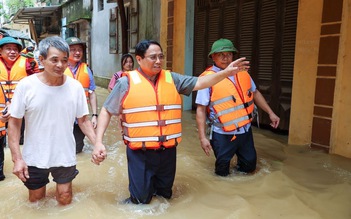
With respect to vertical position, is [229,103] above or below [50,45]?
below

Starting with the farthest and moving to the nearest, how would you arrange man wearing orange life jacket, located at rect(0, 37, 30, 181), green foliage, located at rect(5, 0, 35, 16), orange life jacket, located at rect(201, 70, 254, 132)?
green foliage, located at rect(5, 0, 35, 16), man wearing orange life jacket, located at rect(0, 37, 30, 181), orange life jacket, located at rect(201, 70, 254, 132)

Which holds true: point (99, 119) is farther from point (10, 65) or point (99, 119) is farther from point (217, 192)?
point (10, 65)

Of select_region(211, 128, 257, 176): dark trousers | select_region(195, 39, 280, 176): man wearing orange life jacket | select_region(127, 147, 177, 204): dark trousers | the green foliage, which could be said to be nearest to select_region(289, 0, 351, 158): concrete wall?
select_region(195, 39, 280, 176): man wearing orange life jacket

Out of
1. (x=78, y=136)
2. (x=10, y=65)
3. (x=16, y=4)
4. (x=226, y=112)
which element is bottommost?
(x=78, y=136)

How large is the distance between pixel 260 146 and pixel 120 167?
2158 mm

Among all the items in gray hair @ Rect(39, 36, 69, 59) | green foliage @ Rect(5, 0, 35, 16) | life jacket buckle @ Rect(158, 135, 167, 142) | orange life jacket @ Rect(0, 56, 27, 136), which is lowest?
life jacket buckle @ Rect(158, 135, 167, 142)

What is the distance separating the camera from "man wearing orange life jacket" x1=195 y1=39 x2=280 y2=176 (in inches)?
143

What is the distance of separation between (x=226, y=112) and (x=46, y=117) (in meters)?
1.83

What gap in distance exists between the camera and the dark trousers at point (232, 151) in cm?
371

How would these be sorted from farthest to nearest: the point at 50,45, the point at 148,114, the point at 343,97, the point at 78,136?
1. the point at 78,136
2. the point at 343,97
3. the point at 148,114
4. the point at 50,45

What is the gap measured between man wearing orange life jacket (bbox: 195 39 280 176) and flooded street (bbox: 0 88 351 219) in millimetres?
354

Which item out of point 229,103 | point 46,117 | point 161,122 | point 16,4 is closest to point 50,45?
point 46,117

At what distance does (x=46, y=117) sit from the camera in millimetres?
2770

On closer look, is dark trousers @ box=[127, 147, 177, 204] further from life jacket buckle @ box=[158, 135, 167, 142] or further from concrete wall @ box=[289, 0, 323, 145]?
concrete wall @ box=[289, 0, 323, 145]
